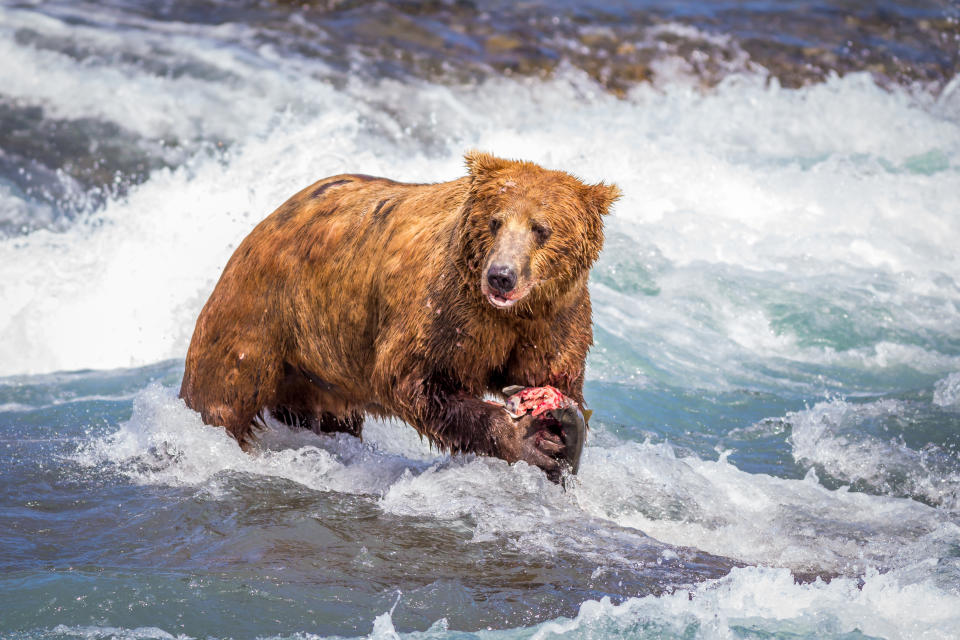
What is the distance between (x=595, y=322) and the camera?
29.6 ft

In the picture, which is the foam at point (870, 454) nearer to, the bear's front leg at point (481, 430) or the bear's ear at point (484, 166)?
the bear's front leg at point (481, 430)

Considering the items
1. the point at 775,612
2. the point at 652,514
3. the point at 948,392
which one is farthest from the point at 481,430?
the point at 948,392

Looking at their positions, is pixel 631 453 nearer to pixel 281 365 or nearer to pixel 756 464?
pixel 756 464

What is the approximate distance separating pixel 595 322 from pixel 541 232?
14.7ft

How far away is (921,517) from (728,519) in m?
0.98

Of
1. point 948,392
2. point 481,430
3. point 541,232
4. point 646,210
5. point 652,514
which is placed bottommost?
point 652,514

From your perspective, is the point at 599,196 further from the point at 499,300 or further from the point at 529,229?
the point at 499,300

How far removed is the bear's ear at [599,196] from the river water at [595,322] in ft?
3.92

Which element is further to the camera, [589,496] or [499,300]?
[589,496]

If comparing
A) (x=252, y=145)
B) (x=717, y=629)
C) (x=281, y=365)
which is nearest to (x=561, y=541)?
(x=717, y=629)

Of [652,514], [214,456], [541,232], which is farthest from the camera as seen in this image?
[214,456]

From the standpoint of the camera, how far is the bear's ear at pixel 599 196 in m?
4.84

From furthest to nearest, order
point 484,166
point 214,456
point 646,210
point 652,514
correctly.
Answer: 1. point 646,210
2. point 214,456
3. point 652,514
4. point 484,166

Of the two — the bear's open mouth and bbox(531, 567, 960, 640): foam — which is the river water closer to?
bbox(531, 567, 960, 640): foam
